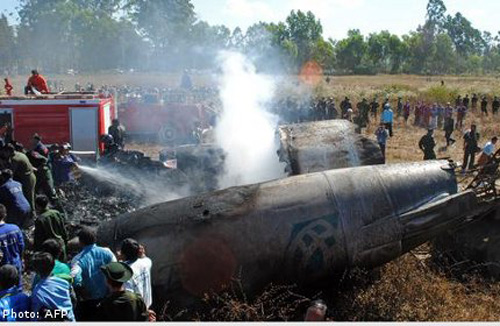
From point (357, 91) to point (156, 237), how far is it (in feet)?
135

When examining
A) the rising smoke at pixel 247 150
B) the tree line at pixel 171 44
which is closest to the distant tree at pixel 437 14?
the tree line at pixel 171 44

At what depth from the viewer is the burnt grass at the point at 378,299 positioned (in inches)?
266

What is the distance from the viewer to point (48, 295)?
4738mm

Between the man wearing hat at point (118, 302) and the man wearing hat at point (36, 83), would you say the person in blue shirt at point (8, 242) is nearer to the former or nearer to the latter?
the man wearing hat at point (118, 302)

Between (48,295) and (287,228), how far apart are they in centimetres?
321

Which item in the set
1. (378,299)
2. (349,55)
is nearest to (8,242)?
(378,299)

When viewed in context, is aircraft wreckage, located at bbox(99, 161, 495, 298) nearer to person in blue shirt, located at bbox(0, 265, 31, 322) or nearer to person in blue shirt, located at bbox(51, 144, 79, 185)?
person in blue shirt, located at bbox(0, 265, 31, 322)

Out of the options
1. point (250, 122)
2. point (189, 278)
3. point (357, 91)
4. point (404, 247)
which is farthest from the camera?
point (357, 91)

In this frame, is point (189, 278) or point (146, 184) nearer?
point (189, 278)

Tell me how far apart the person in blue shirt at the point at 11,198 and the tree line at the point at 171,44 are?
57470 mm

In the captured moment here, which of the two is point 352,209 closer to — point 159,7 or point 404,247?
point 404,247

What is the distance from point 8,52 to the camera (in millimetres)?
83750

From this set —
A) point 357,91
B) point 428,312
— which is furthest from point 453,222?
point 357,91

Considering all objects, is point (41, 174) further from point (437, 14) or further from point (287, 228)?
point (437, 14)
